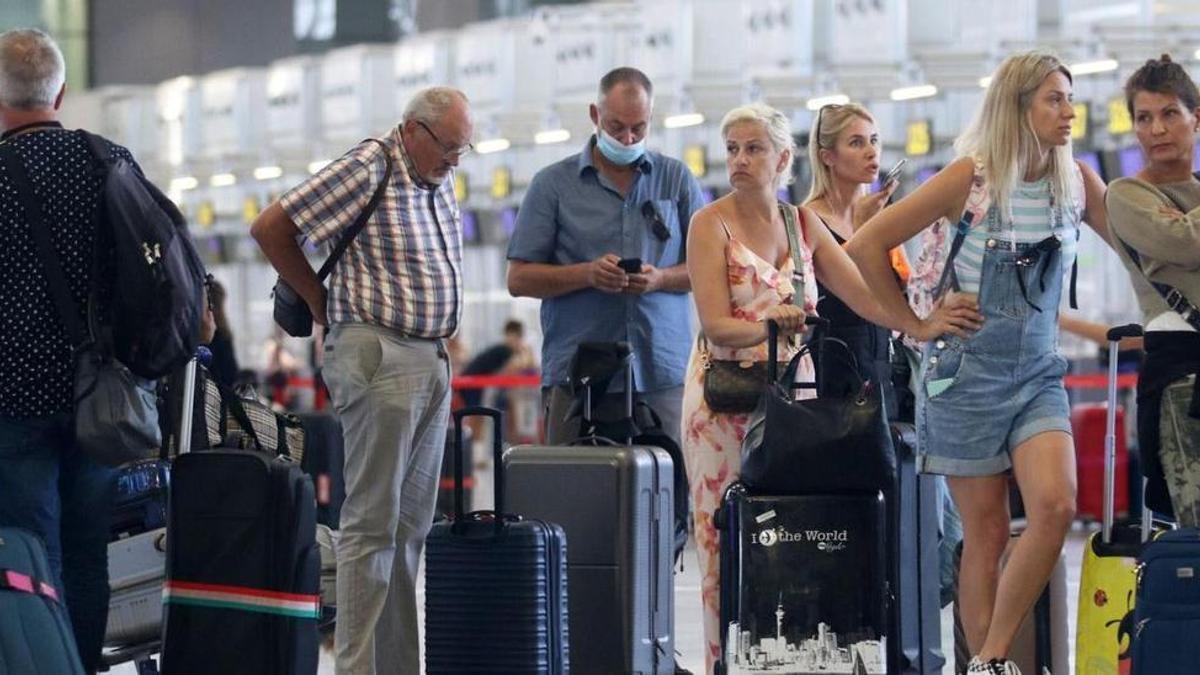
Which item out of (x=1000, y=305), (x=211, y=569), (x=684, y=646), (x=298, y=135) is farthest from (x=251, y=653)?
(x=298, y=135)

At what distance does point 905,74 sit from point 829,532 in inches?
380

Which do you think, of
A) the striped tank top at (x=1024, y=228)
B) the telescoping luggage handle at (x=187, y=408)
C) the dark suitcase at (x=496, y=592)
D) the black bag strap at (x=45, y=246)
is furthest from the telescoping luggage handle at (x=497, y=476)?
the striped tank top at (x=1024, y=228)

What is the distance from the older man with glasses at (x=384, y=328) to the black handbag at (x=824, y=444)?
95 centimetres

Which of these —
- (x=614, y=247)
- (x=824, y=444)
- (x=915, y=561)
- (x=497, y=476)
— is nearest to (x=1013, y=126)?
(x=824, y=444)

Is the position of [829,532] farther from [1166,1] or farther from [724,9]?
[724,9]

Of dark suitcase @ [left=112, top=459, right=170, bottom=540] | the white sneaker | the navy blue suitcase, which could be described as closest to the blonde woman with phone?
the white sneaker

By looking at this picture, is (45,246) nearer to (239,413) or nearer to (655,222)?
(239,413)

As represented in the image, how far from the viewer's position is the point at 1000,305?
5922 mm

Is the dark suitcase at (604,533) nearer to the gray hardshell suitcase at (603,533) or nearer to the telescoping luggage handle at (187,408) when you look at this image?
the gray hardshell suitcase at (603,533)

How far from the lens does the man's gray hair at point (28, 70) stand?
18.2ft

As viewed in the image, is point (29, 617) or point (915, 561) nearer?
point (29, 617)

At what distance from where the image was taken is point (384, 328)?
630 centimetres

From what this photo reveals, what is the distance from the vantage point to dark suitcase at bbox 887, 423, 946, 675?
634 centimetres

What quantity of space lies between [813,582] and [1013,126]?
1.19m
